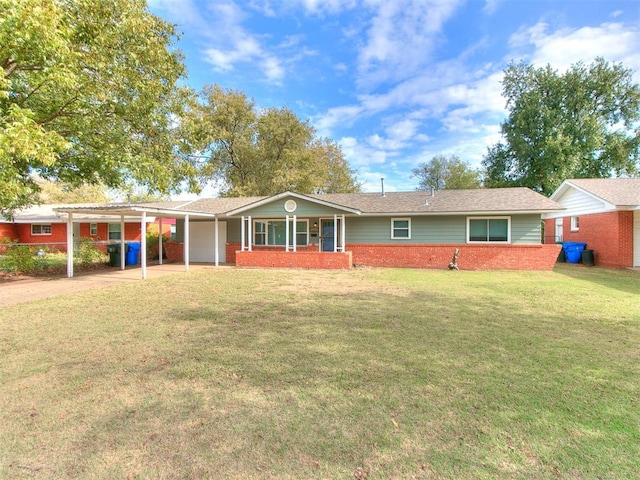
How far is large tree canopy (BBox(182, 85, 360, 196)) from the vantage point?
89.1 feet

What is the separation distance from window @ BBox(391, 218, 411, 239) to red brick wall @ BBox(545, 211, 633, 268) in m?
8.78

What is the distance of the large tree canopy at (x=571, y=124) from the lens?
24.8 meters

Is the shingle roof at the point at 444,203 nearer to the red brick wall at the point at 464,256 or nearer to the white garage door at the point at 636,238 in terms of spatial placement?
the red brick wall at the point at 464,256

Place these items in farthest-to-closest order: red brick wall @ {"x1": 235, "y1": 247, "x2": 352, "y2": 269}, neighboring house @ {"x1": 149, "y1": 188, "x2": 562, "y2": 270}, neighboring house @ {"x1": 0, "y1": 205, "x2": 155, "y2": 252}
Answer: neighboring house @ {"x1": 0, "y1": 205, "x2": 155, "y2": 252} → red brick wall @ {"x1": 235, "y1": 247, "x2": 352, "y2": 269} → neighboring house @ {"x1": 149, "y1": 188, "x2": 562, "y2": 270}

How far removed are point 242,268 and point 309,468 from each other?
13.2 m

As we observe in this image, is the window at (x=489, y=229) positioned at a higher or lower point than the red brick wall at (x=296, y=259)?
higher

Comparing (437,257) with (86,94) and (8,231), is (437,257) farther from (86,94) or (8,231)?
(8,231)

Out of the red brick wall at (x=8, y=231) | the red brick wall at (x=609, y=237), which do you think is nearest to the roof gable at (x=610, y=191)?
the red brick wall at (x=609, y=237)

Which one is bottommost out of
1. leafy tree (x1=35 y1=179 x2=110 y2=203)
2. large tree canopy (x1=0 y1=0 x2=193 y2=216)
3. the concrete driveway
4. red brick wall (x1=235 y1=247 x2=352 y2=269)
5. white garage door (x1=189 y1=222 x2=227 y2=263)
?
the concrete driveway

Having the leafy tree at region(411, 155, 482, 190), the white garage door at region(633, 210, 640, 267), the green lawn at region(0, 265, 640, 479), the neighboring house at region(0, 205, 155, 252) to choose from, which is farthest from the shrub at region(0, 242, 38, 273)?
the leafy tree at region(411, 155, 482, 190)

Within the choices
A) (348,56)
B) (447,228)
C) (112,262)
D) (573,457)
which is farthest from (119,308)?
(348,56)

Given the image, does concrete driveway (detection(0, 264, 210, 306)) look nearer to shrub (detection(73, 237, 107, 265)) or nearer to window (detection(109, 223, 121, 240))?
shrub (detection(73, 237, 107, 265))

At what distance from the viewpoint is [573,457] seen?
2.34 m

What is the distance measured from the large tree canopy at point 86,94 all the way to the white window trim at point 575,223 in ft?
63.7
